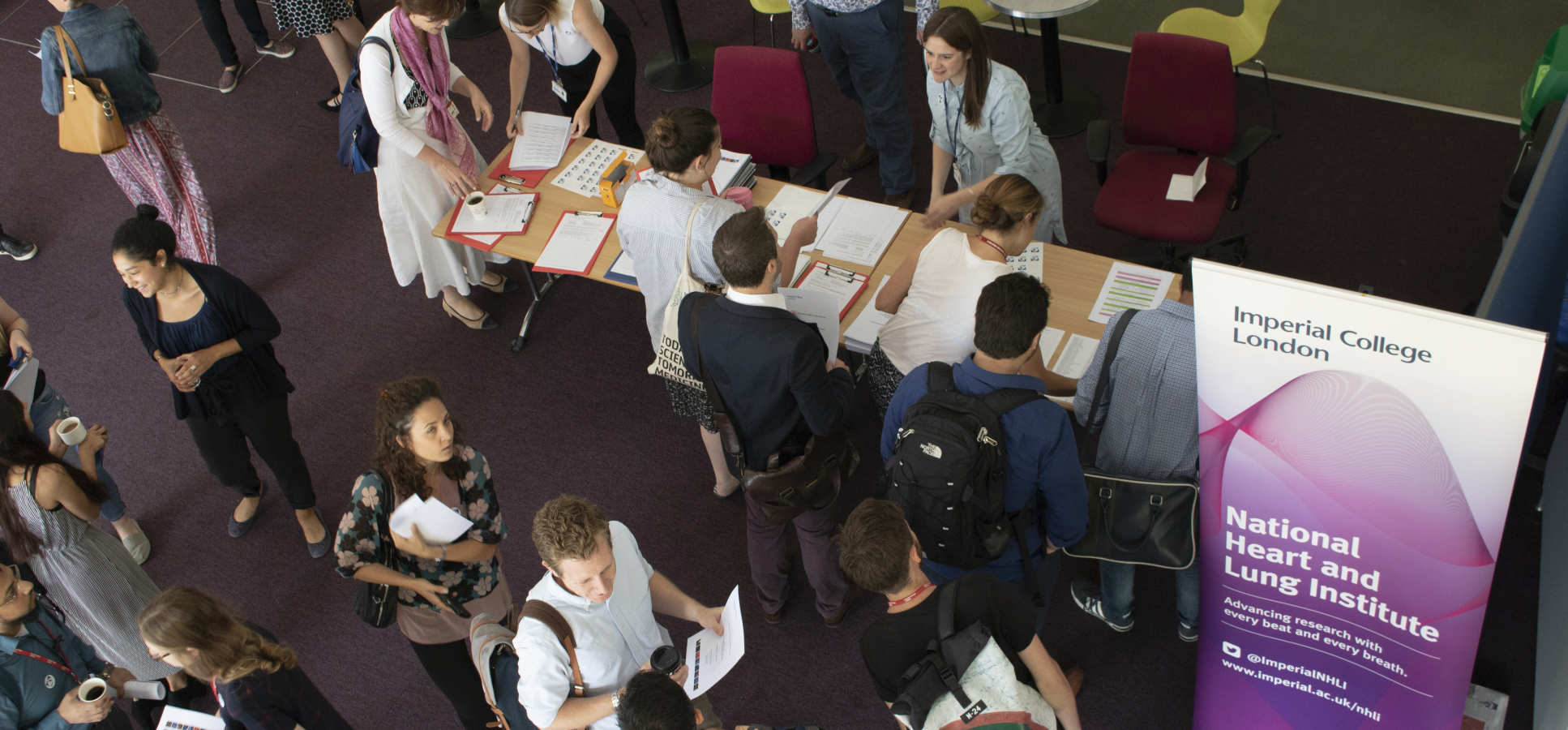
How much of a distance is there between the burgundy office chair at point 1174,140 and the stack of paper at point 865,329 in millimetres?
1149

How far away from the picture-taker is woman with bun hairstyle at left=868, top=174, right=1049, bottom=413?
3135 mm

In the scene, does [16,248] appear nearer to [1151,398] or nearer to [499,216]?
[499,216]

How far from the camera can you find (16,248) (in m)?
5.81

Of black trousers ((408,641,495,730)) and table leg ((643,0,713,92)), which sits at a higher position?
table leg ((643,0,713,92))

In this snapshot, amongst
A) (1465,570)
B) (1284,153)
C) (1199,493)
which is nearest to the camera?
(1465,570)

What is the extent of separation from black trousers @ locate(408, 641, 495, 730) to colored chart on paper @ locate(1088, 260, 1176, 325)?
88.6 inches

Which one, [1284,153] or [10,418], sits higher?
[10,418]

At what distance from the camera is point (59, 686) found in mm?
3016

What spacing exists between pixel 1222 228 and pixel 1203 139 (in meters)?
0.75

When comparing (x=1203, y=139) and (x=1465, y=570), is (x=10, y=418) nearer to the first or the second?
(x=1465, y=570)

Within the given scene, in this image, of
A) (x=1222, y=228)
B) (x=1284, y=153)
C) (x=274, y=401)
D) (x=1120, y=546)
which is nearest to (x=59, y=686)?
(x=274, y=401)

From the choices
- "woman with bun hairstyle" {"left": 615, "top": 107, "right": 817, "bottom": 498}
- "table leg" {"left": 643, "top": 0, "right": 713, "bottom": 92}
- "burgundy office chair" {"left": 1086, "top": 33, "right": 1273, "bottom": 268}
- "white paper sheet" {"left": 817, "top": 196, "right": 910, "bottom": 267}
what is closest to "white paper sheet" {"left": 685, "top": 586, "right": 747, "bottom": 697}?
"woman with bun hairstyle" {"left": 615, "top": 107, "right": 817, "bottom": 498}

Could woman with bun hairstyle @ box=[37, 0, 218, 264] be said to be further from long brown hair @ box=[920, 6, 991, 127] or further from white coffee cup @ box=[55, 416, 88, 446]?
long brown hair @ box=[920, 6, 991, 127]

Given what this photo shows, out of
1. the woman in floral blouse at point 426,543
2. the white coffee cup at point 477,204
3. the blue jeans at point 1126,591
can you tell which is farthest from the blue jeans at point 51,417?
the blue jeans at point 1126,591
